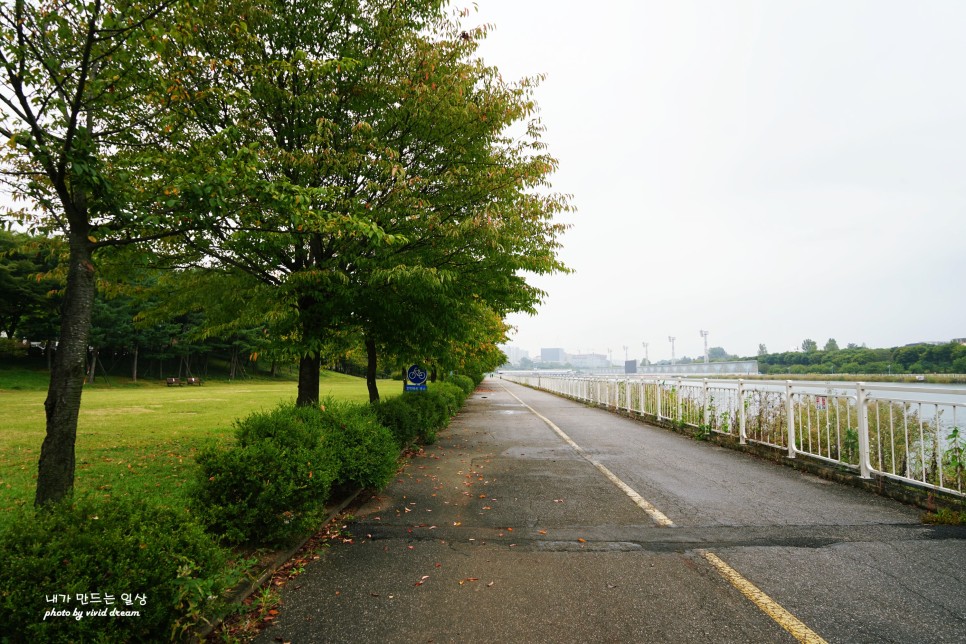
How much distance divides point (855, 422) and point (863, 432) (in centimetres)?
65

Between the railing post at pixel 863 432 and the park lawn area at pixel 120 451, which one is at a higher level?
the railing post at pixel 863 432

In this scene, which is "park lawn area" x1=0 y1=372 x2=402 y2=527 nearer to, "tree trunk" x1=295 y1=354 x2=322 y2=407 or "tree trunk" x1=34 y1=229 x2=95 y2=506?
"tree trunk" x1=34 y1=229 x2=95 y2=506

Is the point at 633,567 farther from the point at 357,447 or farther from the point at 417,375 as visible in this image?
the point at 417,375

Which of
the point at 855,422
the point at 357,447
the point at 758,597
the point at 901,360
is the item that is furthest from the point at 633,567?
the point at 901,360

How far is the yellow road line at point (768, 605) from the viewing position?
2902 mm

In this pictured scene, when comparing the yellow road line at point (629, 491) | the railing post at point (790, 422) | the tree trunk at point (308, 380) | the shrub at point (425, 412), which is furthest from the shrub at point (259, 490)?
the railing post at point (790, 422)

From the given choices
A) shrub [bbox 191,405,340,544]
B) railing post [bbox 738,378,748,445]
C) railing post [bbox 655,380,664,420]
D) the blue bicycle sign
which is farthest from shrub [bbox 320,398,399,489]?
railing post [bbox 655,380,664,420]

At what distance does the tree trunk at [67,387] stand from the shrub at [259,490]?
40.3 inches

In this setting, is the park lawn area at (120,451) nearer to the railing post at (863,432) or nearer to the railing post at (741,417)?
the railing post at (863,432)

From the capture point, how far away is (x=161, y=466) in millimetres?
8891

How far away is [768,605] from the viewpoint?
10.8 feet

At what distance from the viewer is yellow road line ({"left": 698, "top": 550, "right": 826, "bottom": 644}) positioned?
2902 mm

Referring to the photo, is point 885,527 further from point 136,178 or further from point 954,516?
point 136,178

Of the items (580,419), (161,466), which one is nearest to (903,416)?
(580,419)
